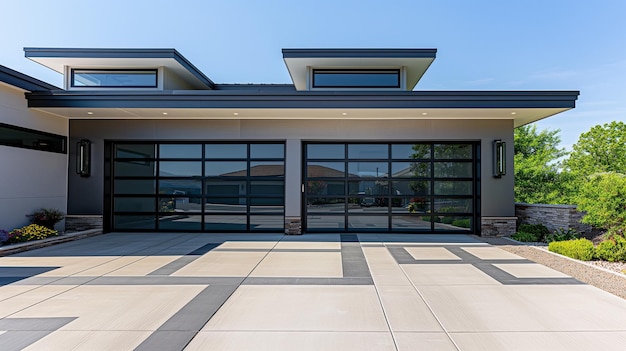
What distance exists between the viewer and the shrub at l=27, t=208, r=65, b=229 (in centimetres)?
1018

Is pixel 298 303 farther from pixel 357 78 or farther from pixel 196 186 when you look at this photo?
pixel 357 78

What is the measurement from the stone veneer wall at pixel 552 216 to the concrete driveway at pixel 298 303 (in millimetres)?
3310

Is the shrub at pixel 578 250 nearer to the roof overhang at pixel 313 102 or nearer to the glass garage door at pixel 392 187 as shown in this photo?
the glass garage door at pixel 392 187

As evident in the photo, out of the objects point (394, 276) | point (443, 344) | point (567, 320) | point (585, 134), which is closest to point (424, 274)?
point (394, 276)

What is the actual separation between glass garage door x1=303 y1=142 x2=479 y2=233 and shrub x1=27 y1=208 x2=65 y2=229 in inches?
291

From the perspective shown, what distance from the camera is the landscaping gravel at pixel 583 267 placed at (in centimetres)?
584

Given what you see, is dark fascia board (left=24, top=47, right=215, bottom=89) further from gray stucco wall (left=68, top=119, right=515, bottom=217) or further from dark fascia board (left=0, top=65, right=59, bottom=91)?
gray stucco wall (left=68, top=119, right=515, bottom=217)

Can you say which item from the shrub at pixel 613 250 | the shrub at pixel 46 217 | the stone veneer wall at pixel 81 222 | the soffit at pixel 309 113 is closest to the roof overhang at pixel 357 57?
the soffit at pixel 309 113

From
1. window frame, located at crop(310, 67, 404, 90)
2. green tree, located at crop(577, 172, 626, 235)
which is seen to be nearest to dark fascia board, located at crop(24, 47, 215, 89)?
window frame, located at crop(310, 67, 404, 90)

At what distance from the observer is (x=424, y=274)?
21.2 ft

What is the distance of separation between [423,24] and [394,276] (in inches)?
488

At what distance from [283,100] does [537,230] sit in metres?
8.38

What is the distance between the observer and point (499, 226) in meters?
11.2

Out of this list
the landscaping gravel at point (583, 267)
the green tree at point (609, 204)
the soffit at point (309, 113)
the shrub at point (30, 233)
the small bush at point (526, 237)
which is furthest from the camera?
the small bush at point (526, 237)
